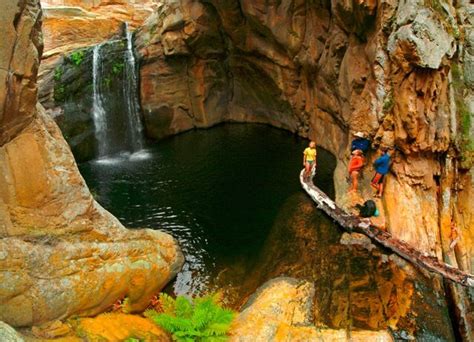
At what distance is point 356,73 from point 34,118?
39.2ft

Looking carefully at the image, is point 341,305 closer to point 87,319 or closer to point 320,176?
point 87,319

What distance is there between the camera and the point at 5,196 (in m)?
8.80

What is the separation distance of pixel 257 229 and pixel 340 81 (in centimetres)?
788

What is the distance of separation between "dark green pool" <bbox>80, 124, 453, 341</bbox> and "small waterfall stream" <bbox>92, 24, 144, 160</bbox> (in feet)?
5.11

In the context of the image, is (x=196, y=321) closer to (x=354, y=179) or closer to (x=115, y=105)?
(x=354, y=179)

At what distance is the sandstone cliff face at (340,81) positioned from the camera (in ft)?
44.5

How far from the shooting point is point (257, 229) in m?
14.9

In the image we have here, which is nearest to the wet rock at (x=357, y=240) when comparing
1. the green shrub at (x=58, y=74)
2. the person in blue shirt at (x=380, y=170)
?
the person in blue shirt at (x=380, y=170)

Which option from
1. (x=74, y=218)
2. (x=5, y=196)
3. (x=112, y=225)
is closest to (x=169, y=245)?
(x=112, y=225)

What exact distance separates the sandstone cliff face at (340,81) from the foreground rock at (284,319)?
4446 mm

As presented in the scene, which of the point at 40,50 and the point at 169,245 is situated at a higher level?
the point at 40,50

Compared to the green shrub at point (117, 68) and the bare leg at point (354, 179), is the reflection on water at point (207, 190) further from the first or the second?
the green shrub at point (117, 68)

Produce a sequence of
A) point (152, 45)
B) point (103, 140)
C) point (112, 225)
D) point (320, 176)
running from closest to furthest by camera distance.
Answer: point (112, 225) < point (320, 176) < point (103, 140) < point (152, 45)

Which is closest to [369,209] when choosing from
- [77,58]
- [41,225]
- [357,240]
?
[357,240]
